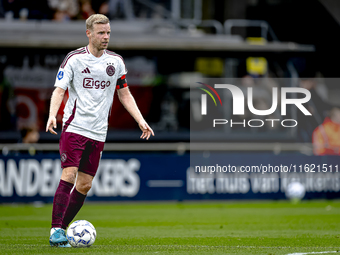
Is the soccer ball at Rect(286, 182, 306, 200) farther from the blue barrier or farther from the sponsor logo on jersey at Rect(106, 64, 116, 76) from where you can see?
the sponsor logo on jersey at Rect(106, 64, 116, 76)

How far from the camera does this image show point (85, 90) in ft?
21.2

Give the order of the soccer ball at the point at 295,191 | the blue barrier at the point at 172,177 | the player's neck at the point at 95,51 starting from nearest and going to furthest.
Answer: the player's neck at the point at 95,51 → the blue barrier at the point at 172,177 → the soccer ball at the point at 295,191

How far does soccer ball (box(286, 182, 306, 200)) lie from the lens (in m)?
14.2

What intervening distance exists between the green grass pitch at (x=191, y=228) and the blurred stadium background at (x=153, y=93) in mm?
502

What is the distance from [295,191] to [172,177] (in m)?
2.87

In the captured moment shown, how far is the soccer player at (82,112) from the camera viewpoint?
250 inches

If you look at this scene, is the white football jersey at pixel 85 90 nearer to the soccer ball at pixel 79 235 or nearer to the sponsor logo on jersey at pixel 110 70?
the sponsor logo on jersey at pixel 110 70

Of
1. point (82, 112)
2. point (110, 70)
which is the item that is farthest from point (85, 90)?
point (110, 70)

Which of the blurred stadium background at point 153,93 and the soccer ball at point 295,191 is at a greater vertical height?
the blurred stadium background at point 153,93

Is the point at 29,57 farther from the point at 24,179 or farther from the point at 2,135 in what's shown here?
the point at 24,179
